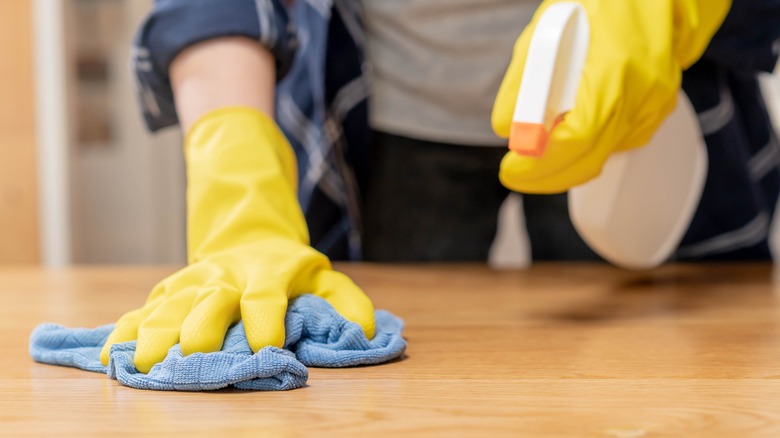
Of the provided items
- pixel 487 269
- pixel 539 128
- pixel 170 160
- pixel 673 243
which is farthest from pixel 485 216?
pixel 170 160

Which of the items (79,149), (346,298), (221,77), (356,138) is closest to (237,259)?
(346,298)

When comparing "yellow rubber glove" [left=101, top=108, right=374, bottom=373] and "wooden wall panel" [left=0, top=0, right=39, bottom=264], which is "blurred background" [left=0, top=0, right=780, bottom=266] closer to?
"wooden wall panel" [left=0, top=0, right=39, bottom=264]

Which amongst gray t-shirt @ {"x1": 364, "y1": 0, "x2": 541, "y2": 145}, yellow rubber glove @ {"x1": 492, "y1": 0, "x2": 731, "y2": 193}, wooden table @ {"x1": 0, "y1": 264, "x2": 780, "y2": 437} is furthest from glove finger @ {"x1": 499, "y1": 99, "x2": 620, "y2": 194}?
gray t-shirt @ {"x1": 364, "y1": 0, "x2": 541, "y2": 145}

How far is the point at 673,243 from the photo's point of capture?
0.86m

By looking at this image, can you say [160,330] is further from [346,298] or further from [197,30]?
[197,30]

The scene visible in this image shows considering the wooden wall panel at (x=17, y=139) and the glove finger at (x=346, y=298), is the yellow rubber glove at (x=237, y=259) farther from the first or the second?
the wooden wall panel at (x=17, y=139)

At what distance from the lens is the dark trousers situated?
3.86 feet

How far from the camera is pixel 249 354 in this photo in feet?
1.73

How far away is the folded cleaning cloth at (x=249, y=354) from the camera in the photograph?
0.49 m

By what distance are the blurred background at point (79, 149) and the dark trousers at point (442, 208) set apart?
149 centimetres

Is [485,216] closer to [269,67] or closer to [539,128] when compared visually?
[269,67]

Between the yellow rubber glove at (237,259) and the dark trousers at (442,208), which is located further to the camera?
the dark trousers at (442,208)

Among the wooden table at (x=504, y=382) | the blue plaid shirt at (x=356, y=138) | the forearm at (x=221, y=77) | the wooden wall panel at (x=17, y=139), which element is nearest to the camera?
the wooden table at (x=504, y=382)

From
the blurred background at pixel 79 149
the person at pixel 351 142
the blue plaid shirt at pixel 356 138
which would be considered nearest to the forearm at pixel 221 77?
the person at pixel 351 142
